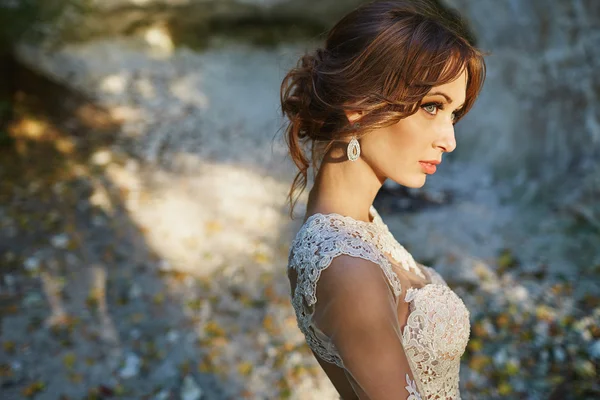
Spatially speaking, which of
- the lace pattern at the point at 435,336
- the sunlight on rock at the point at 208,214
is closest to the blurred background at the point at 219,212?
the sunlight on rock at the point at 208,214

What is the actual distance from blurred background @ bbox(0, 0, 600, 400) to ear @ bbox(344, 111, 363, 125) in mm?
788

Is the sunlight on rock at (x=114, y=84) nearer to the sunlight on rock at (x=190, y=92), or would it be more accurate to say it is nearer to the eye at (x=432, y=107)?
the sunlight on rock at (x=190, y=92)

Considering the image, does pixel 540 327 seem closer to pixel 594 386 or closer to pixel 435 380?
pixel 594 386

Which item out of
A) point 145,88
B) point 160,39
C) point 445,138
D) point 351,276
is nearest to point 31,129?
point 145,88

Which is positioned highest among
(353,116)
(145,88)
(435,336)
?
(353,116)

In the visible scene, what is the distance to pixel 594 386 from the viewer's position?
344 cm

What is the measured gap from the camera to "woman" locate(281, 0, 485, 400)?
129cm

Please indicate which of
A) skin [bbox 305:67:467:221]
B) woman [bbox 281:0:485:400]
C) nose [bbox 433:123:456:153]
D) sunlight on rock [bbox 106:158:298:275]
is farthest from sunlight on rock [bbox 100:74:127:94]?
nose [bbox 433:123:456:153]

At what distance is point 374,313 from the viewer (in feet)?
4.18

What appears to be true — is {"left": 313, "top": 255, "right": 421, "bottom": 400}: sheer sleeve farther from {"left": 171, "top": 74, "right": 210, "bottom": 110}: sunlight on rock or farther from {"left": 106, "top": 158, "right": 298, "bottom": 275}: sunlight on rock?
{"left": 171, "top": 74, "right": 210, "bottom": 110}: sunlight on rock

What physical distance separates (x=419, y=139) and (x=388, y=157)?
101 millimetres

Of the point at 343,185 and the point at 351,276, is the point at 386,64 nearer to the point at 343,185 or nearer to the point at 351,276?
the point at 343,185

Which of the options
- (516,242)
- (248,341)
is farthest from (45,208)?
(516,242)

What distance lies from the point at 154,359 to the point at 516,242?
3220 millimetres
